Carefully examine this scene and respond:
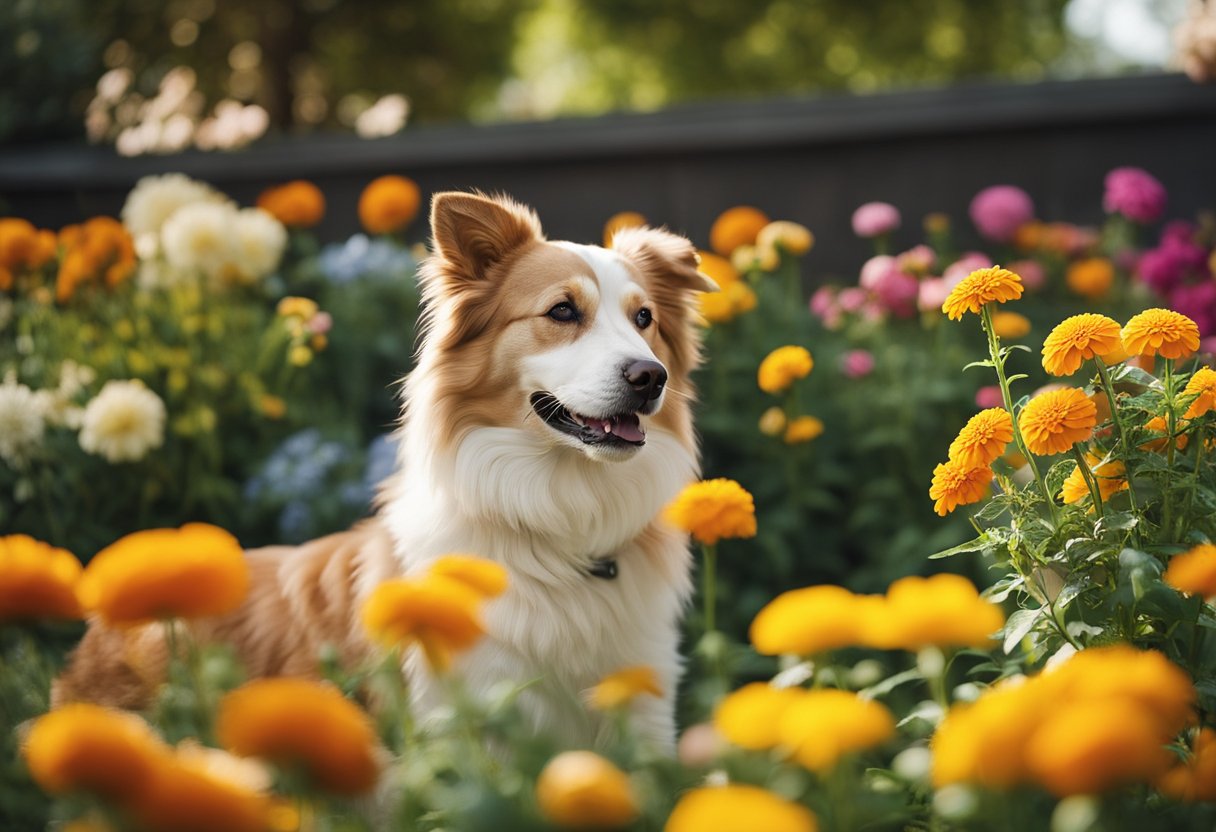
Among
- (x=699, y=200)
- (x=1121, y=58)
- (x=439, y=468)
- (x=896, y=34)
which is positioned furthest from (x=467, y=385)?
(x=1121, y=58)

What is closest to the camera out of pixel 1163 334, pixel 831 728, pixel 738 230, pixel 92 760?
pixel 92 760

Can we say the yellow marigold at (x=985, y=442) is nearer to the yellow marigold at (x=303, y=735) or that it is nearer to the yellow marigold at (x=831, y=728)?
the yellow marigold at (x=831, y=728)

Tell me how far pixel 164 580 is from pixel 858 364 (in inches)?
134

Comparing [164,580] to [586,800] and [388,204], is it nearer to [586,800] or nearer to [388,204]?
[586,800]

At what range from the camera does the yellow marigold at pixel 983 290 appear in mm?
2217

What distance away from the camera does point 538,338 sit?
3.04 metres

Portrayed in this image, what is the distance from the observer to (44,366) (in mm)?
4234

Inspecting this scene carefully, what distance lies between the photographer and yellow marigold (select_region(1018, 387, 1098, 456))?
6.76 ft

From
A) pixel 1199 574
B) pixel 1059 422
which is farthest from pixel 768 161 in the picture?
pixel 1199 574

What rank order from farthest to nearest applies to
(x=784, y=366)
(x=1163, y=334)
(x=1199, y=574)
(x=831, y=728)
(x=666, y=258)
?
(x=784, y=366)
(x=666, y=258)
(x=1163, y=334)
(x=1199, y=574)
(x=831, y=728)

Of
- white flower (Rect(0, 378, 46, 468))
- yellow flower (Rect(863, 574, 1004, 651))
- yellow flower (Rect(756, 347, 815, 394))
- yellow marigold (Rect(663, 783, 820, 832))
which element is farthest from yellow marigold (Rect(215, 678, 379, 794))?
white flower (Rect(0, 378, 46, 468))

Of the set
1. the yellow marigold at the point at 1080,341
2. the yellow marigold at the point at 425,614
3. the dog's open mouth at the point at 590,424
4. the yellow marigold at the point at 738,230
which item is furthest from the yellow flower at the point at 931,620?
the yellow marigold at the point at 738,230

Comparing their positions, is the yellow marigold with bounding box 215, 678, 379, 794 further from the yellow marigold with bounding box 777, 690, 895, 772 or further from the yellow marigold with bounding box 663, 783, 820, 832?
the yellow marigold with bounding box 777, 690, 895, 772

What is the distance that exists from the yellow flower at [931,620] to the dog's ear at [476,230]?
1.99 meters
